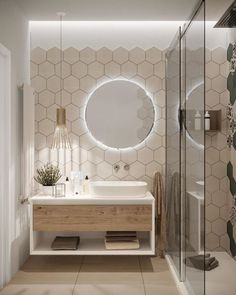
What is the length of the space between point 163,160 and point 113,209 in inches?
36.6

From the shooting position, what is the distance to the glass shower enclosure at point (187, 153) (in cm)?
261

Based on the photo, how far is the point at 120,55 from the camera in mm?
4168

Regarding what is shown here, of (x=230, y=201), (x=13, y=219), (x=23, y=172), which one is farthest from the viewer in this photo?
(x=230, y=201)

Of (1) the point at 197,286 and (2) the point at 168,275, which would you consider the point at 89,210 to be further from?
(1) the point at 197,286

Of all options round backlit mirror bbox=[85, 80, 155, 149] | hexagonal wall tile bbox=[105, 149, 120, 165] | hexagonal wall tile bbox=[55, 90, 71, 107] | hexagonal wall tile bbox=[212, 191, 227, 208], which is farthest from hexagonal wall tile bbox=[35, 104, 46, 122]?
Result: hexagonal wall tile bbox=[212, 191, 227, 208]

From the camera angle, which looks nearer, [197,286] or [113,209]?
[197,286]

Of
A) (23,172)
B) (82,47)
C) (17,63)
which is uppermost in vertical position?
(82,47)

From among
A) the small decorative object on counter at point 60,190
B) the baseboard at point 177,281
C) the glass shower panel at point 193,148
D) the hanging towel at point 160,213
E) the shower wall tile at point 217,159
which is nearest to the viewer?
the glass shower panel at point 193,148

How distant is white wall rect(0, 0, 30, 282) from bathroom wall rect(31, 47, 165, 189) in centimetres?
34

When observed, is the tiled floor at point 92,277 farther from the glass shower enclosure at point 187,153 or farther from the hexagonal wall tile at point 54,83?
the hexagonal wall tile at point 54,83

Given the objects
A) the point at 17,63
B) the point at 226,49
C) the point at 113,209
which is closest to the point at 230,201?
the point at 113,209

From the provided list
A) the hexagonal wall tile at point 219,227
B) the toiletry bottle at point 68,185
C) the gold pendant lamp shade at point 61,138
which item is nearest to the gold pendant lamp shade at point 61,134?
the gold pendant lamp shade at point 61,138

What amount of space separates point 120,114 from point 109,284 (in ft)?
5.77

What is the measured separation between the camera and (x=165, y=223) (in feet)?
13.0
